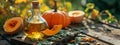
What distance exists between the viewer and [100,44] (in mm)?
1664

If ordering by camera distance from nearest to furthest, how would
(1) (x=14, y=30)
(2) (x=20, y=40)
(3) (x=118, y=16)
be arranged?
1. (2) (x=20, y=40)
2. (1) (x=14, y=30)
3. (3) (x=118, y=16)

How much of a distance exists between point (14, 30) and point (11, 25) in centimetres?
6

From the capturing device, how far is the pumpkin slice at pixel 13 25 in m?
1.79

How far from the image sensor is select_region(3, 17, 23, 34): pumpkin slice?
1.79 m

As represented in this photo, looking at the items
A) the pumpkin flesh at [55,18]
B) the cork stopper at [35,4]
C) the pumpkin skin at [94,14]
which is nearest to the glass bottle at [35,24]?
the cork stopper at [35,4]

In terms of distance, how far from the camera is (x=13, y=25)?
1834mm

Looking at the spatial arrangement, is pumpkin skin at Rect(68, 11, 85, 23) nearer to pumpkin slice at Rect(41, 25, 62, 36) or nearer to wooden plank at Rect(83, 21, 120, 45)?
wooden plank at Rect(83, 21, 120, 45)

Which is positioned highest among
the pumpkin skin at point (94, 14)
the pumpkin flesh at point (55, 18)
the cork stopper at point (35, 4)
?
the cork stopper at point (35, 4)

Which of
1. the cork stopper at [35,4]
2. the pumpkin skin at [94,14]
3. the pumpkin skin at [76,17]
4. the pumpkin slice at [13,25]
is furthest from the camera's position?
the pumpkin skin at [94,14]

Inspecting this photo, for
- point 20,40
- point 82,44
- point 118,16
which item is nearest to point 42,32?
point 20,40

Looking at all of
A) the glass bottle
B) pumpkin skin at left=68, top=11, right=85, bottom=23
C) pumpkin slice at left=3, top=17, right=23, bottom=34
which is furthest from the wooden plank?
pumpkin slice at left=3, top=17, right=23, bottom=34

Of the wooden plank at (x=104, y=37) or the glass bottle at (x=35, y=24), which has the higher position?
the glass bottle at (x=35, y=24)

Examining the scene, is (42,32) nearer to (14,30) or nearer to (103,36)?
(14,30)

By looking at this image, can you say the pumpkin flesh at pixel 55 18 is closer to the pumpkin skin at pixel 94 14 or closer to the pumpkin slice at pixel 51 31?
the pumpkin slice at pixel 51 31
